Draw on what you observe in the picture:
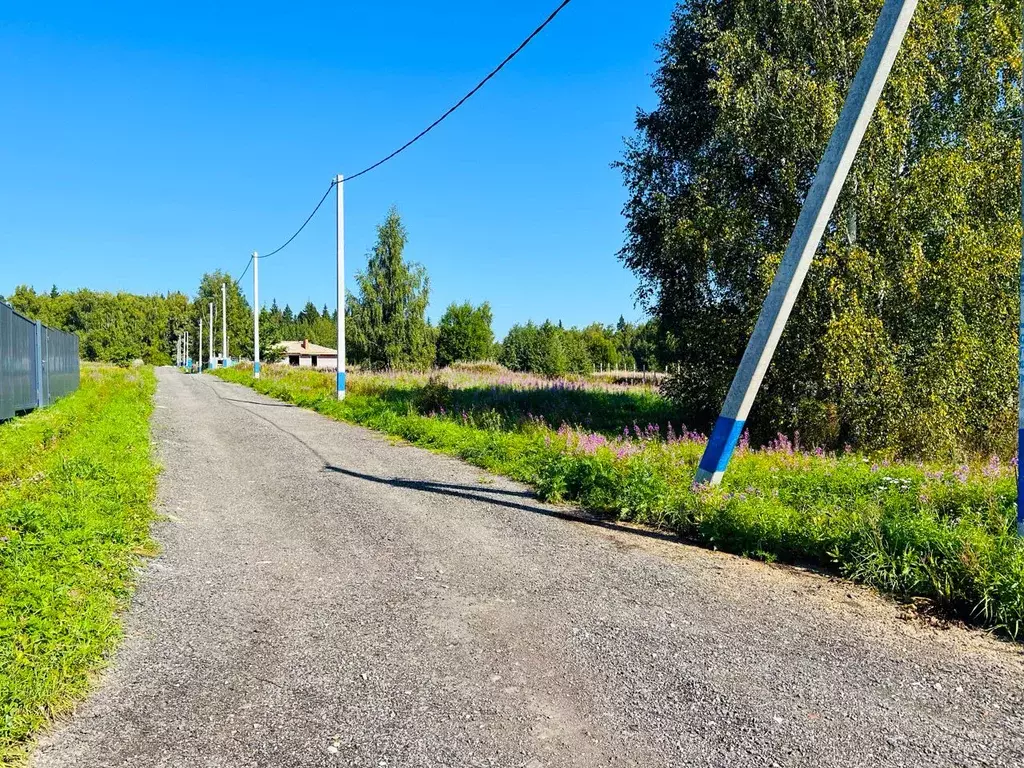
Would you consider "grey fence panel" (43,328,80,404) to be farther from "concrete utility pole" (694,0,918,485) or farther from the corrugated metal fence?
"concrete utility pole" (694,0,918,485)

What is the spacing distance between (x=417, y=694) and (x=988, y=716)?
8.62 ft

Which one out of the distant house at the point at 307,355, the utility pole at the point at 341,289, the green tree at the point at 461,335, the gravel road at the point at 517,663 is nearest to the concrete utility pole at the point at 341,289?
the utility pole at the point at 341,289

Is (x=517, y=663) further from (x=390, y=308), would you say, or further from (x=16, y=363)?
(x=390, y=308)

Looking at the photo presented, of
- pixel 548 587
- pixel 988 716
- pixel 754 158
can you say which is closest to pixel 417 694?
pixel 548 587

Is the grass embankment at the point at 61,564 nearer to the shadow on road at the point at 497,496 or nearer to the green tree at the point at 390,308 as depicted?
the shadow on road at the point at 497,496

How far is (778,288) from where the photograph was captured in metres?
6.25

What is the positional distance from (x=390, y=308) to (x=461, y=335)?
24.0 m

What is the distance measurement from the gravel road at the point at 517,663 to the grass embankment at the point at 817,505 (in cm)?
35

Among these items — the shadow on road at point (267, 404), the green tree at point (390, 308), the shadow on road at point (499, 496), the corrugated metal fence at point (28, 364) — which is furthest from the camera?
the green tree at point (390, 308)

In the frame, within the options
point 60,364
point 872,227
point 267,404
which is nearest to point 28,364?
point 60,364

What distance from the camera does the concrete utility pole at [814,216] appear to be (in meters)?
5.71

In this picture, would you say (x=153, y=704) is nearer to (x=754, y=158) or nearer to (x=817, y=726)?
(x=817, y=726)

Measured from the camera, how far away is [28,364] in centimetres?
1641

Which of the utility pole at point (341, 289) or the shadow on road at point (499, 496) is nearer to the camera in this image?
the shadow on road at point (499, 496)
